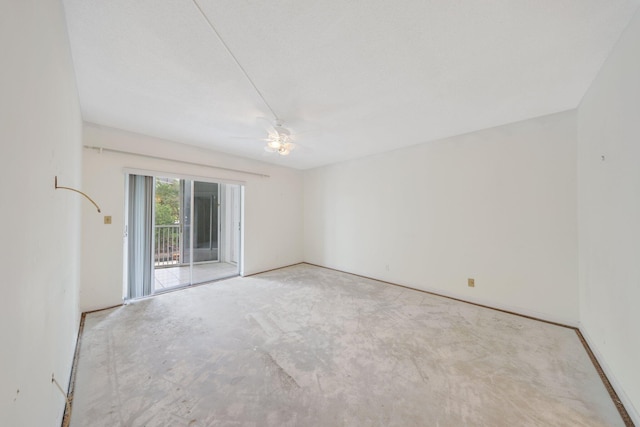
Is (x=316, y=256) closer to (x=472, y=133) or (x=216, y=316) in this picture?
(x=216, y=316)

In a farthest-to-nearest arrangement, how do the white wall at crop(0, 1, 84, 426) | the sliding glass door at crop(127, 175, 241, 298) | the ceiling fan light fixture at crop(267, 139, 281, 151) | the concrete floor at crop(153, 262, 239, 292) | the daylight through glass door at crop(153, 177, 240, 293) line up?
the daylight through glass door at crop(153, 177, 240, 293) < the concrete floor at crop(153, 262, 239, 292) < the sliding glass door at crop(127, 175, 241, 298) < the ceiling fan light fixture at crop(267, 139, 281, 151) < the white wall at crop(0, 1, 84, 426)

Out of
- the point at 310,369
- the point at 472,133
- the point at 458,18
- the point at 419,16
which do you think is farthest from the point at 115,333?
the point at 472,133

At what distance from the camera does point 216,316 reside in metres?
2.83

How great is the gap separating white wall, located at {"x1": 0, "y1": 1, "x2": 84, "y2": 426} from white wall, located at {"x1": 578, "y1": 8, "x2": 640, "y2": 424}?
301 centimetres

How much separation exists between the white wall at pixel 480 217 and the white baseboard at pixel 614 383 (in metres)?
0.49

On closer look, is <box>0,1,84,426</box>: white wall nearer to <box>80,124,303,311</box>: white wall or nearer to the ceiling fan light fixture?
the ceiling fan light fixture

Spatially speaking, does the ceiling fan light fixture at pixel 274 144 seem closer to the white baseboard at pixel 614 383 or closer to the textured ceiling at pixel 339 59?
the textured ceiling at pixel 339 59

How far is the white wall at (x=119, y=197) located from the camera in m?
2.93

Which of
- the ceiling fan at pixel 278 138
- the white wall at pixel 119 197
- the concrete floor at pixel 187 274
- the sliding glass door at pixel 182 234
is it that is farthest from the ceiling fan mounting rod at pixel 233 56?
the concrete floor at pixel 187 274

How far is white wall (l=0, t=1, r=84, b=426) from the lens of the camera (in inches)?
27.0

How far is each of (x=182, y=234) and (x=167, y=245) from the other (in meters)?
0.76

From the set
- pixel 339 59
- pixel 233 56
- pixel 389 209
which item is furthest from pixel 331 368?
pixel 389 209

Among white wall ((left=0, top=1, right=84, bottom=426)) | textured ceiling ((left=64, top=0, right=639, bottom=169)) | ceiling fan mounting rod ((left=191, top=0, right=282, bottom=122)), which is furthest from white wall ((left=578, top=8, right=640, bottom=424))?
white wall ((left=0, top=1, right=84, bottom=426))

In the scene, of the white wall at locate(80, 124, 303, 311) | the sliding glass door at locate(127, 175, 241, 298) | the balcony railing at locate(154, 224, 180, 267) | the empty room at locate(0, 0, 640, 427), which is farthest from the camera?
the balcony railing at locate(154, 224, 180, 267)
